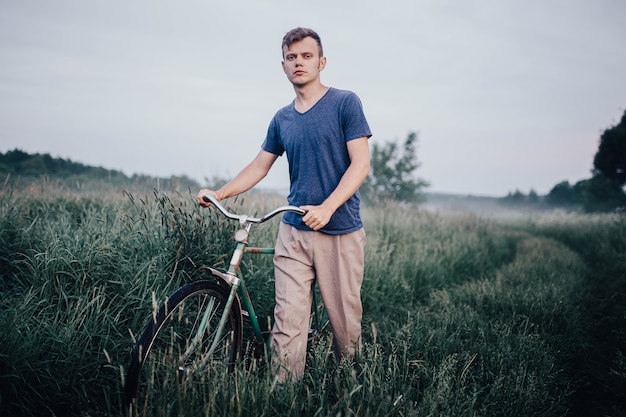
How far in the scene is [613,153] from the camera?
2816cm

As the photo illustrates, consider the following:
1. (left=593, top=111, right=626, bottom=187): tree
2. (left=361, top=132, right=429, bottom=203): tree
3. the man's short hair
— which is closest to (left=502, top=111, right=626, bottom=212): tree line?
(left=593, top=111, right=626, bottom=187): tree

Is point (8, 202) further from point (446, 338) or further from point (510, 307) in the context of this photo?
point (510, 307)

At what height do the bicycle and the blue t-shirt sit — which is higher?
the blue t-shirt

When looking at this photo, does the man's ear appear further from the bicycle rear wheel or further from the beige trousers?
the bicycle rear wheel

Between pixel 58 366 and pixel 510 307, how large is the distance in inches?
169

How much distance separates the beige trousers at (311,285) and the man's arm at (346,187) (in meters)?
0.42

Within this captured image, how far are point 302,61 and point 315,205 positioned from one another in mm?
980

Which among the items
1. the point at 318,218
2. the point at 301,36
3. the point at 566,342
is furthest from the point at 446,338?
the point at 301,36

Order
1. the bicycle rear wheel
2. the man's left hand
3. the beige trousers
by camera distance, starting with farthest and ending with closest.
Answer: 1. the beige trousers
2. the man's left hand
3. the bicycle rear wheel

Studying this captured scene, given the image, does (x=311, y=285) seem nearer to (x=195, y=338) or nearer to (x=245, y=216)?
(x=245, y=216)

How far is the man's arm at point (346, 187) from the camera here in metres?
2.11

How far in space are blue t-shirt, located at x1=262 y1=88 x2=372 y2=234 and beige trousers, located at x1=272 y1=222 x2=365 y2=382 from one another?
0.11 metres

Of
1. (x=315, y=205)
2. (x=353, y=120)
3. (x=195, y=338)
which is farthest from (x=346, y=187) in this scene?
(x=195, y=338)

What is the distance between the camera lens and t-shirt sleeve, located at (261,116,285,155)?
111 inches
